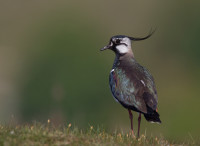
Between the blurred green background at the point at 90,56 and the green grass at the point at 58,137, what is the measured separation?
1503cm

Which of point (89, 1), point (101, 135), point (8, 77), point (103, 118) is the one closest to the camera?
point (101, 135)

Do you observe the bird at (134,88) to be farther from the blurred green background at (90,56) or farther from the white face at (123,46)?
the blurred green background at (90,56)

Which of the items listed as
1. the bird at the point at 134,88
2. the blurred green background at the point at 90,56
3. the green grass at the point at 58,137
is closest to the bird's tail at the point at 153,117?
the bird at the point at 134,88

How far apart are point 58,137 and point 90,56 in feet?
104

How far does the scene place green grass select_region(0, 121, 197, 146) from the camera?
10.8 m

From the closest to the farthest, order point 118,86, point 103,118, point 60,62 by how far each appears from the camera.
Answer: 1. point 118,86
2. point 103,118
3. point 60,62

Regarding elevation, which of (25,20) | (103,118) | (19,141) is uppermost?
(25,20)

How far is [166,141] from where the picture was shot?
13.1 metres

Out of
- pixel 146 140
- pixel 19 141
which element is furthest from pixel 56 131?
pixel 146 140

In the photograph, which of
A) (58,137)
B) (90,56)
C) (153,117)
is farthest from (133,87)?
(90,56)

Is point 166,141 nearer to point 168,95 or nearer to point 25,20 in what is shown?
point 168,95

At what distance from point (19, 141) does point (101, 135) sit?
234 cm

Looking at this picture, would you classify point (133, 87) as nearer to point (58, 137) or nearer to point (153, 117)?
point (153, 117)

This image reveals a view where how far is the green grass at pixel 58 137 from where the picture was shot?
10.8m
